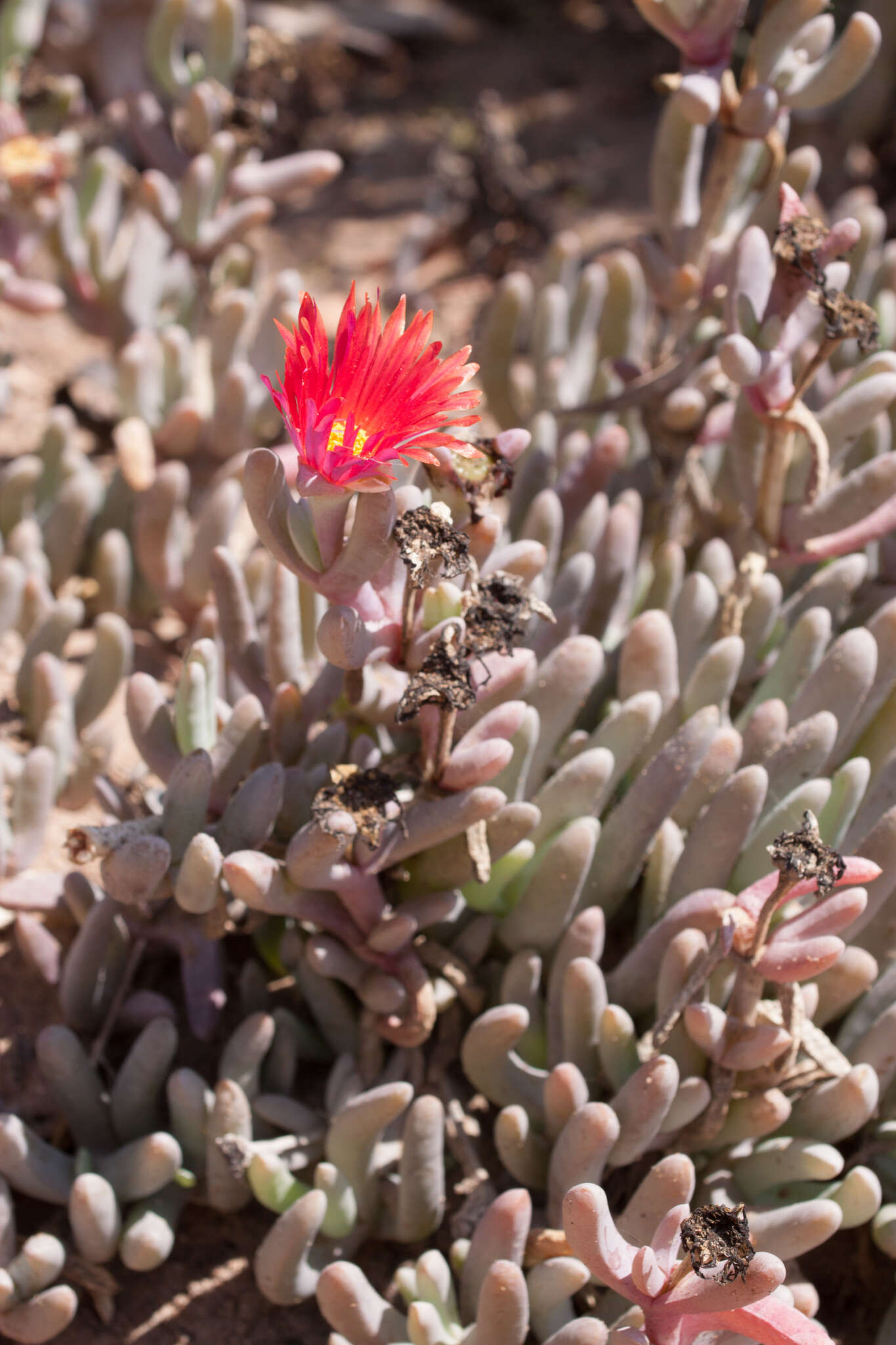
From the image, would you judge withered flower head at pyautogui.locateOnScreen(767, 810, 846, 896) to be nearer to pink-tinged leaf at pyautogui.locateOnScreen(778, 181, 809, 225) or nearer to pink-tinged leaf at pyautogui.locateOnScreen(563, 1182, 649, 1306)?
pink-tinged leaf at pyautogui.locateOnScreen(563, 1182, 649, 1306)

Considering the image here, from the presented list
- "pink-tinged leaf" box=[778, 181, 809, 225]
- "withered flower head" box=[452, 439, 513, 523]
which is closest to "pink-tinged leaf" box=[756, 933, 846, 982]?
"withered flower head" box=[452, 439, 513, 523]

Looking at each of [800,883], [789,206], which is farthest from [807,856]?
[789,206]

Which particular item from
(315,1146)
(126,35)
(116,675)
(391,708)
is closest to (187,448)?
(116,675)

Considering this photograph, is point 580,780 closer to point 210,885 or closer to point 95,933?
point 210,885

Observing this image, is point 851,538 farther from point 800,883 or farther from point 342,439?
point 342,439

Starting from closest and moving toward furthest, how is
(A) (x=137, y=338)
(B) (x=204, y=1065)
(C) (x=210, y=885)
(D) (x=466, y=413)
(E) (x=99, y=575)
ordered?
1. (D) (x=466, y=413)
2. (C) (x=210, y=885)
3. (B) (x=204, y=1065)
4. (E) (x=99, y=575)
5. (A) (x=137, y=338)
